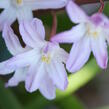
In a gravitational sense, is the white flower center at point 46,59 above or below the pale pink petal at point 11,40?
below

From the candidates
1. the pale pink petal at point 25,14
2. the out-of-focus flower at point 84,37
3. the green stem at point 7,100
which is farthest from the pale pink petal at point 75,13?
the green stem at point 7,100

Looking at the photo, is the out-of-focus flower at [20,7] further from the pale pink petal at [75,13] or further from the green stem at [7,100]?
the green stem at [7,100]

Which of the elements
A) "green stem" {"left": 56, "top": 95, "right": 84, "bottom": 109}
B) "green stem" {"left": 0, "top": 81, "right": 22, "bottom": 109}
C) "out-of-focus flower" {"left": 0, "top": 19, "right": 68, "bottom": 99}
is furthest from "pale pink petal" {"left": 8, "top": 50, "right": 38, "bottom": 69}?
"green stem" {"left": 56, "top": 95, "right": 84, "bottom": 109}

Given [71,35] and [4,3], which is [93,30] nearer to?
[71,35]

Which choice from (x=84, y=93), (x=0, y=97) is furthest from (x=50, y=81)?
(x=84, y=93)

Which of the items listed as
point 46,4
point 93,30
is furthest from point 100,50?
point 46,4

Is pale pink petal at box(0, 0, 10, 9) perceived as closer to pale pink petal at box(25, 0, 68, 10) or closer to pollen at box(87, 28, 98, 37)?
pale pink petal at box(25, 0, 68, 10)
